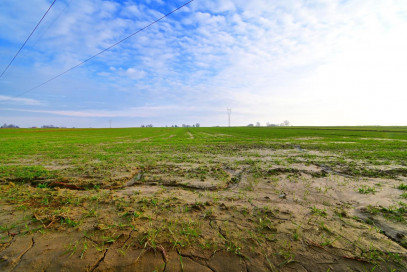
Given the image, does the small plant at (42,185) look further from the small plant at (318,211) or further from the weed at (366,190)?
the weed at (366,190)

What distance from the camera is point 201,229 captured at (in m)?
3.12

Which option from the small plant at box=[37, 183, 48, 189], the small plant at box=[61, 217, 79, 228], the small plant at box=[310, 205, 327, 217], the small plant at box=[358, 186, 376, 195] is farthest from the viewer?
the small plant at box=[37, 183, 48, 189]

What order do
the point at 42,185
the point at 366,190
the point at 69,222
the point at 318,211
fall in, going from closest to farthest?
the point at 69,222 < the point at 318,211 < the point at 366,190 < the point at 42,185

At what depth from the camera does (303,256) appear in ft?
8.16

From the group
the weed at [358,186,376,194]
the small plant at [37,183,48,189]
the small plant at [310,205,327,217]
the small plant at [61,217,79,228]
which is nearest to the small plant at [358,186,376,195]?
the weed at [358,186,376,194]

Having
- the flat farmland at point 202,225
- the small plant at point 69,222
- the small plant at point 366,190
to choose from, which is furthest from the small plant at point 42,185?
the small plant at point 366,190

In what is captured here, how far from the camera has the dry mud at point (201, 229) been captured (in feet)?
7.85

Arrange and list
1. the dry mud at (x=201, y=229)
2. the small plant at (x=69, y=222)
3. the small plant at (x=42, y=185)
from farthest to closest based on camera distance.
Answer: the small plant at (x=42, y=185) < the small plant at (x=69, y=222) < the dry mud at (x=201, y=229)

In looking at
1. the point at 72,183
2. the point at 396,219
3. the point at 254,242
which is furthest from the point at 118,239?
the point at 396,219

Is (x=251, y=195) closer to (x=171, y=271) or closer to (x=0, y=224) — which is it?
(x=171, y=271)

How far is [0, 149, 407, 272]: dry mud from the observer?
2393 millimetres

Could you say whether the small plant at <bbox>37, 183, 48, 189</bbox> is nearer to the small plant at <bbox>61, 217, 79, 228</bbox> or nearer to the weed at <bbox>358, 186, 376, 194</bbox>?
the small plant at <bbox>61, 217, 79, 228</bbox>

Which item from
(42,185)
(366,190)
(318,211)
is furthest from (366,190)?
(42,185)

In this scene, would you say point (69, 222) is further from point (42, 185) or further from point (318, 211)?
point (318, 211)
